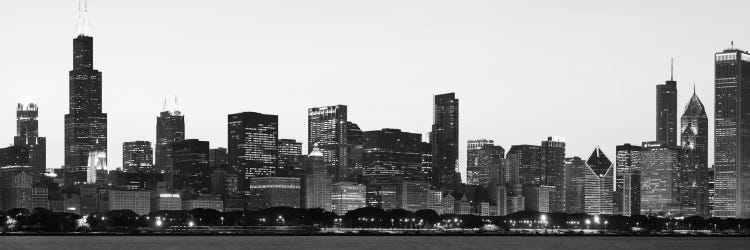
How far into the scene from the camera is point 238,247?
154m

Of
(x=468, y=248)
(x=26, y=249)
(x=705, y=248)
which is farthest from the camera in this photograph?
(x=705, y=248)

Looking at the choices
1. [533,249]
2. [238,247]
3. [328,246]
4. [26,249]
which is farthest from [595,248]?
[26,249]

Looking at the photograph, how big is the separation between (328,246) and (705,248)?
4994 centimetres

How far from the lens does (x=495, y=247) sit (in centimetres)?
16138

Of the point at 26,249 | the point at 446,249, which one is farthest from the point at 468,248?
the point at 26,249

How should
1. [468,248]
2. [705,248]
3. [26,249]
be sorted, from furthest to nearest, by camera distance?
[705,248]
[468,248]
[26,249]

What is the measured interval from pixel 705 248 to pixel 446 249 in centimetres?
3851

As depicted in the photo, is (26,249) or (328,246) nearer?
(26,249)

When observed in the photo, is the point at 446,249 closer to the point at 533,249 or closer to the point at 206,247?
the point at 533,249

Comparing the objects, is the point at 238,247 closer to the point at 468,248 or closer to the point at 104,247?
the point at 104,247

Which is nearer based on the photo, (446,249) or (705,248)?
(446,249)

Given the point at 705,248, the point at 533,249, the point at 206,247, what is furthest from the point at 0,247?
the point at 705,248

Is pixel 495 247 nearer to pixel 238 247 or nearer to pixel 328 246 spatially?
pixel 328 246

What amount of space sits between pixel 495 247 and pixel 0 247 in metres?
61.2
